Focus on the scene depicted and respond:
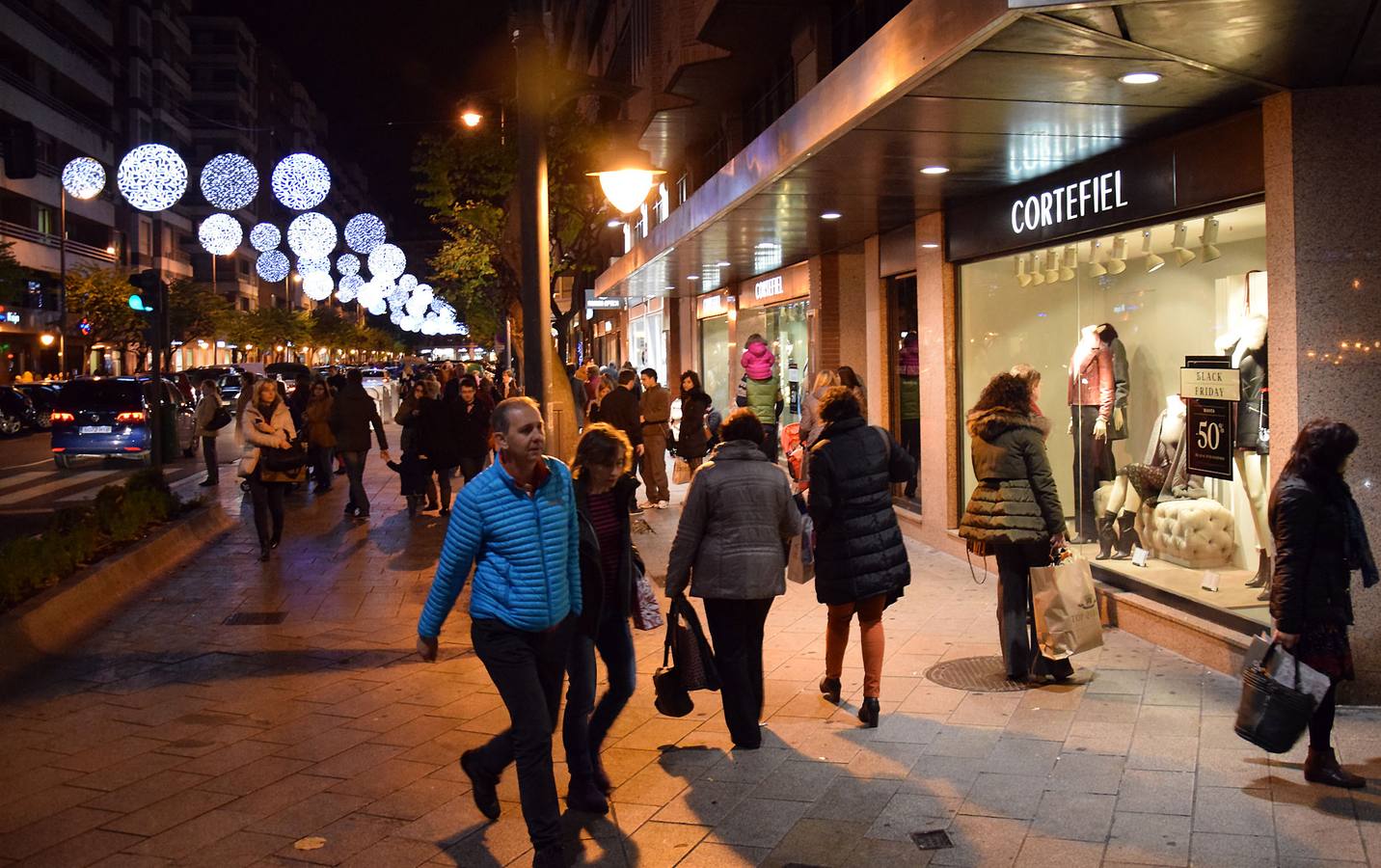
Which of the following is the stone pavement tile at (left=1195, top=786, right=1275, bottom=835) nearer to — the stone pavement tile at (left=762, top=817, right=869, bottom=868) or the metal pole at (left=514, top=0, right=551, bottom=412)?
the stone pavement tile at (left=762, top=817, right=869, bottom=868)

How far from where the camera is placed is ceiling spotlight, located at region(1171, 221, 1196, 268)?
888 cm

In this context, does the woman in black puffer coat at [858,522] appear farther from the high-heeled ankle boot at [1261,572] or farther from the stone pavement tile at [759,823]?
the high-heeled ankle boot at [1261,572]

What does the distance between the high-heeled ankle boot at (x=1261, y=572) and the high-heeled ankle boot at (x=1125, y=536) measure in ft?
4.34

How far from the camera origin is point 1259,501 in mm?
8523

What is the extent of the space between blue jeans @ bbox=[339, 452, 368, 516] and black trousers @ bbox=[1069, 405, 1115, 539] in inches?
349

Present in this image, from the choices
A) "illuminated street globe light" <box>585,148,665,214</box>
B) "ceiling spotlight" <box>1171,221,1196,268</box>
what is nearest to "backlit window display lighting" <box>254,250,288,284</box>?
"illuminated street globe light" <box>585,148,665,214</box>

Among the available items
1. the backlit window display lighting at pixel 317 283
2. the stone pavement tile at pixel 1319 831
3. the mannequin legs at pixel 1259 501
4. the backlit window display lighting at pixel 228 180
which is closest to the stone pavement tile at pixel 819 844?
the stone pavement tile at pixel 1319 831

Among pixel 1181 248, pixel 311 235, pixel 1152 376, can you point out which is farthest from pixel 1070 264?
pixel 311 235

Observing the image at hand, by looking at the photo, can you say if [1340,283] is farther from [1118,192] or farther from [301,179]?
[301,179]

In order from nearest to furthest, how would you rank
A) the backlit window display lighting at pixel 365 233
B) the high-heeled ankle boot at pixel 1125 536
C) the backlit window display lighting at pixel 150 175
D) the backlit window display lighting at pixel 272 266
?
the high-heeled ankle boot at pixel 1125 536
the backlit window display lighting at pixel 150 175
the backlit window display lighting at pixel 365 233
the backlit window display lighting at pixel 272 266

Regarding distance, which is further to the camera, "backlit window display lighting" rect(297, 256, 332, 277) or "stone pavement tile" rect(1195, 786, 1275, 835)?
"backlit window display lighting" rect(297, 256, 332, 277)

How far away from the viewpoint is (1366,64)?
21.2 feet

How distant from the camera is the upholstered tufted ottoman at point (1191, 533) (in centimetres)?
900

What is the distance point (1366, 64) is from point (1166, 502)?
4.00 meters
